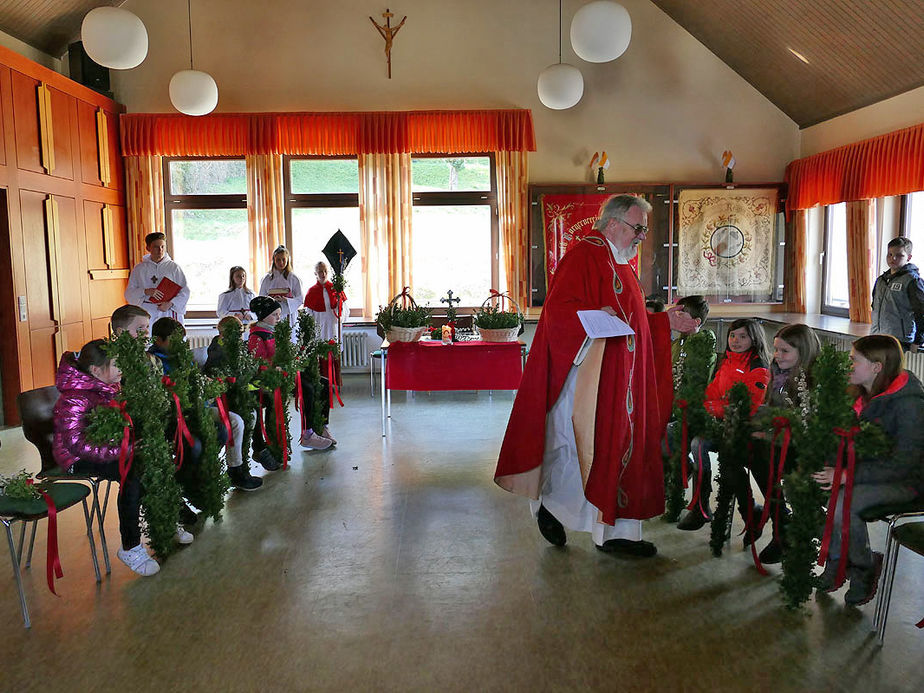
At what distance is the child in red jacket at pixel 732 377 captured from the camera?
3379mm

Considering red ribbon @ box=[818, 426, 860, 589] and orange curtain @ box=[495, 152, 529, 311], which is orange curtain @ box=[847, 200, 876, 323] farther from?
red ribbon @ box=[818, 426, 860, 589]

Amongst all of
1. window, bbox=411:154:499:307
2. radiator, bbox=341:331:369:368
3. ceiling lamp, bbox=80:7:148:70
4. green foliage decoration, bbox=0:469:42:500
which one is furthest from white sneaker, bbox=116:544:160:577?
window, bbox=411:154:499:307

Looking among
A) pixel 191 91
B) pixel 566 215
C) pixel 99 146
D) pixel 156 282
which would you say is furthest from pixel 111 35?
pixel 566 215

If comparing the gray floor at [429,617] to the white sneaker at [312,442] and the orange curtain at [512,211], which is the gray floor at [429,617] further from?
the orange curtain at [512,211]

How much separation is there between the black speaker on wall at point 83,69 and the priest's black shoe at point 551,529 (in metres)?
6.97

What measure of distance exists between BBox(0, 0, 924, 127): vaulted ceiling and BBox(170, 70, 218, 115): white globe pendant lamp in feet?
4.81

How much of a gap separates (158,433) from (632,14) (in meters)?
7.11

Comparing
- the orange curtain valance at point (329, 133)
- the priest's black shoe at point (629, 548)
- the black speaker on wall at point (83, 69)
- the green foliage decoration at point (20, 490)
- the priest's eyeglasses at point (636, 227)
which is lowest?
the priest's black shoe at point (629, 548)

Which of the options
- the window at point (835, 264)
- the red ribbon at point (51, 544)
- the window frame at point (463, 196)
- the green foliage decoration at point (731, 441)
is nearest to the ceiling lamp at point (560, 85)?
the window frame at point (463, 196)

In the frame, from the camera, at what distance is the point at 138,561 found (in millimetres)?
3027

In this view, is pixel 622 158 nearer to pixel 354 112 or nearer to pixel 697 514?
pixel 354 112

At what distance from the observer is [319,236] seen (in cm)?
827

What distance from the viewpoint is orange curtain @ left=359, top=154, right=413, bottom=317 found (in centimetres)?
798

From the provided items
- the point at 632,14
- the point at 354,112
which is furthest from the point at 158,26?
the point at 632,14
